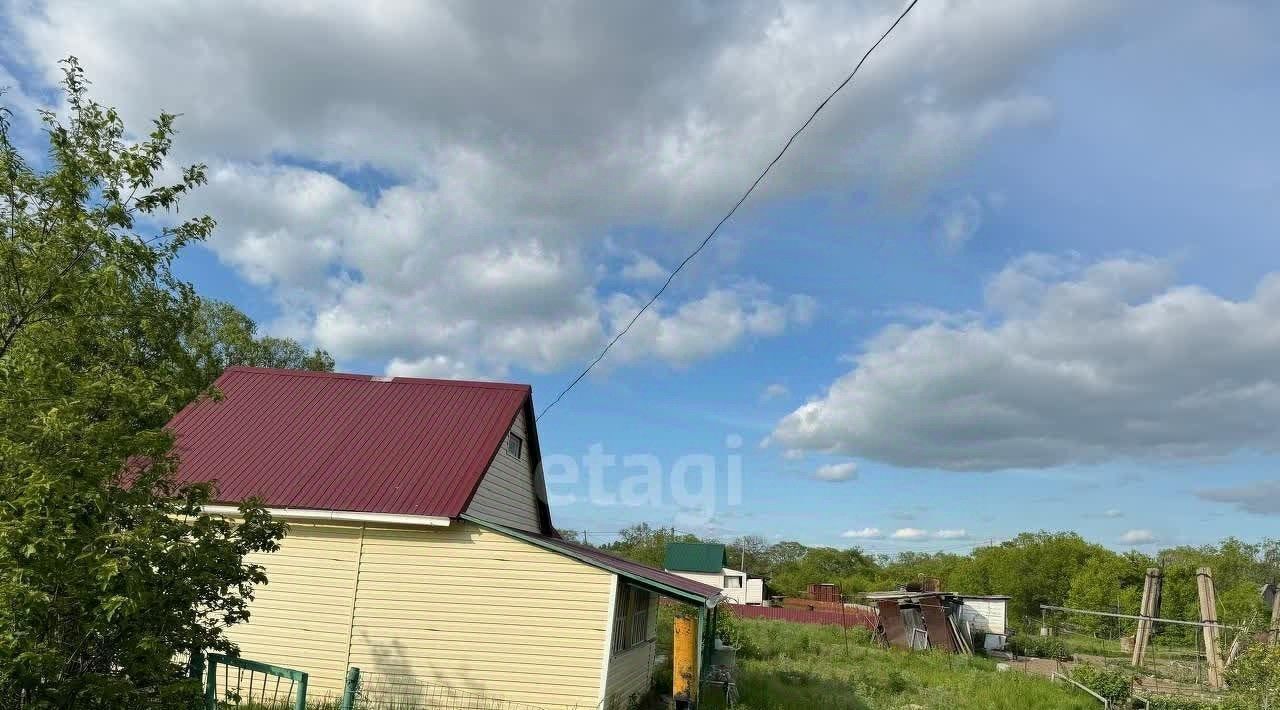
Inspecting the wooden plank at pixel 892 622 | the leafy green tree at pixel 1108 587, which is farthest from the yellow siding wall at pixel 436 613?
the leafy green tree at pixel 1108 587

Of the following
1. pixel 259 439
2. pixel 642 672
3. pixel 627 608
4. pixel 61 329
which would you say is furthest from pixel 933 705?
pixel 61 329

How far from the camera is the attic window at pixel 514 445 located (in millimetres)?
17125

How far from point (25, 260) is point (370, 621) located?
8456 millimetres

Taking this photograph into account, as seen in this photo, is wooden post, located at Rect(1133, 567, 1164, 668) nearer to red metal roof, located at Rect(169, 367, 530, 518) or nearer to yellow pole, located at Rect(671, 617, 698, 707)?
yellow pole, located at Rect(671, 617, 698, 707)

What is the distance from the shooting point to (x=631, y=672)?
14938 millimetres

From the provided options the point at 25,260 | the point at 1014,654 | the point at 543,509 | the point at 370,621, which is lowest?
the point at 1014,654

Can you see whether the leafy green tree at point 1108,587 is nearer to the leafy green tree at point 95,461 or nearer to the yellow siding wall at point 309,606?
the yellow siding wall at point 309,606

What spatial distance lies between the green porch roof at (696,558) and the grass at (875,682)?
2192 cm

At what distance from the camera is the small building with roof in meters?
51.7

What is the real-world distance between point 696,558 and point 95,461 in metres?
48.4

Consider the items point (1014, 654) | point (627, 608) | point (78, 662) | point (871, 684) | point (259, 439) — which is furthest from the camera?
point (1014, 654)

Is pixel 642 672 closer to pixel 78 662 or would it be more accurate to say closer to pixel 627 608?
pixel 627 608

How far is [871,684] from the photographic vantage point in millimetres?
19828

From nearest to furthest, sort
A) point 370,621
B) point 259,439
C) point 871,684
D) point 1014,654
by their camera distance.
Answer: point 370,621 → point 259,439 → point 871,684 → point 1014,654
